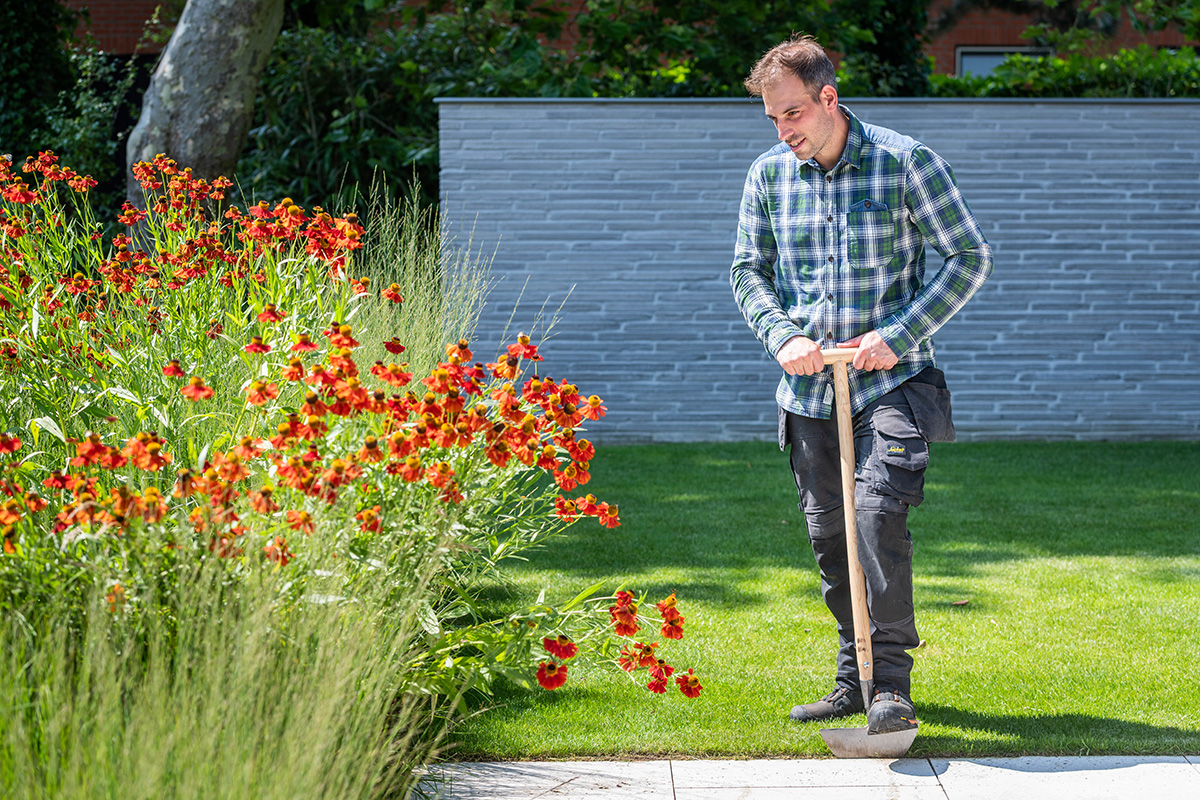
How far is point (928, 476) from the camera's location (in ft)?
22.4

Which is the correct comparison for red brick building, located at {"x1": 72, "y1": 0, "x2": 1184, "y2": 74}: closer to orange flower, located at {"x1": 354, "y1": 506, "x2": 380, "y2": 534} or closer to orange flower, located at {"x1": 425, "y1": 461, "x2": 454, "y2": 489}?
orange flower, located at {"x1": 425, "y1": 461, "x2": 454, "y2": 489}

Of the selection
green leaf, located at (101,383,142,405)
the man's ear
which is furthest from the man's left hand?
green leaf, located at (101,383,142,405)

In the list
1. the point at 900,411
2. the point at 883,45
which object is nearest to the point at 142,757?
the point at 900,411

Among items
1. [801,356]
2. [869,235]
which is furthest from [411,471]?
[869,235]

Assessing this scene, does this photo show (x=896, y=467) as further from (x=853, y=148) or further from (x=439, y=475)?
(x=439, y=475)

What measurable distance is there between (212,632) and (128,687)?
6.2 inches

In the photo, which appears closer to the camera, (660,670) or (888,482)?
Result: (660,670)

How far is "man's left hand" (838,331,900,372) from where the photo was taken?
2852 mm

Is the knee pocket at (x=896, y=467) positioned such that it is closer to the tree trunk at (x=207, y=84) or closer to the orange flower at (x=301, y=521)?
the orange flower at (x=301, y=521)

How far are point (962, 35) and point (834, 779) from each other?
1451 cm

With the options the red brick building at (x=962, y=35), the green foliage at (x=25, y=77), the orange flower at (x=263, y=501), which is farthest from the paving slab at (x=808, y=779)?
the red brick building at (x=962, y=35)

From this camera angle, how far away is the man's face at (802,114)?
2898 mm

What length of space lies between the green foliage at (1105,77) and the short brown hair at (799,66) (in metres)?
6.51

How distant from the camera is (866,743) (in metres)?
2.88
